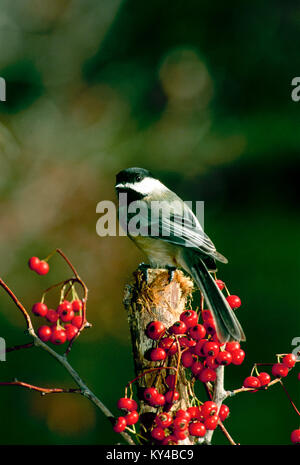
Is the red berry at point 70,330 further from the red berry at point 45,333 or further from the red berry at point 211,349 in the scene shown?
the red berry at point 211,349

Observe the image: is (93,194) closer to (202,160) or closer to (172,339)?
(202,160)

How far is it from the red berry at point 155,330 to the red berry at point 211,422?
17cm

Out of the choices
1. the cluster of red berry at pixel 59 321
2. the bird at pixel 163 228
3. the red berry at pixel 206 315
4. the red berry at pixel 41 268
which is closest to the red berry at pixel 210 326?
the red berry at pixel 206 315

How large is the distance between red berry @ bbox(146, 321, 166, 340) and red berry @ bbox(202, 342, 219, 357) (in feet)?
0.28

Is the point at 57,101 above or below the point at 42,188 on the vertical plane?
above

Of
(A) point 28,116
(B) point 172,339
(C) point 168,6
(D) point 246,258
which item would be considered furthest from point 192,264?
(C) point 168,6

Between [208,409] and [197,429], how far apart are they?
0.12 ft

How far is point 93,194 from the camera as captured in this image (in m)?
2.18

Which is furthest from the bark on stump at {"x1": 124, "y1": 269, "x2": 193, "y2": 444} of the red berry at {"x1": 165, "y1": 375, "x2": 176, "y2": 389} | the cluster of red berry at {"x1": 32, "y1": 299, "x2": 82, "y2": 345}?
the cluster of red berry at {"x1": 32, "y1": 299, "x2": 82, "y2": 345}

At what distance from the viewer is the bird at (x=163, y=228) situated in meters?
1.10

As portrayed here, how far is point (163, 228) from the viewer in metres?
1.19

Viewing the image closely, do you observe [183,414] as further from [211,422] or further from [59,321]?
[59,321]

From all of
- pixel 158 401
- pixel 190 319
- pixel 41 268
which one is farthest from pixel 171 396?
pixel 41 268

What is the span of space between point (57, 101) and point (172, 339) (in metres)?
1.77
